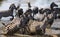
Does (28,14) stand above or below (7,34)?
above

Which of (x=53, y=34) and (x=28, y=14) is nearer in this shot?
(x=53, y=34)

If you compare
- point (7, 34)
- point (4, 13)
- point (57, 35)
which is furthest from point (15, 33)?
point (4, 13)

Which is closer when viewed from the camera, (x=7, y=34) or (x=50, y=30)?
(x=7, y=34)

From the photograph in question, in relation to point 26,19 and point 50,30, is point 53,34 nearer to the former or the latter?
point 50,30

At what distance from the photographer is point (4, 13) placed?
21.0 feet

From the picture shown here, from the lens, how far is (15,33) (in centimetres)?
480

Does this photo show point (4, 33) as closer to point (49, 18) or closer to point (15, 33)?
point (15, 33)

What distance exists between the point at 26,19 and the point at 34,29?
398mm

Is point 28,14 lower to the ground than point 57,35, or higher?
higher

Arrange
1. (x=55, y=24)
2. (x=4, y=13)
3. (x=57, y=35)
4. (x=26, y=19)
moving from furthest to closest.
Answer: (x=4, y=13)
(x=55, y=24)
(x=26, y=19)
(x=57, y=35)

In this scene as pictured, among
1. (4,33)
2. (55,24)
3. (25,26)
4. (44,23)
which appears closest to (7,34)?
(4,33)

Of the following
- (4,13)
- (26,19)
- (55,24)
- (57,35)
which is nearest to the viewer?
(57,35)

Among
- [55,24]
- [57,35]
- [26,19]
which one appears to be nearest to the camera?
[57,35]

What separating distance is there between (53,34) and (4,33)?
939 millimetres
